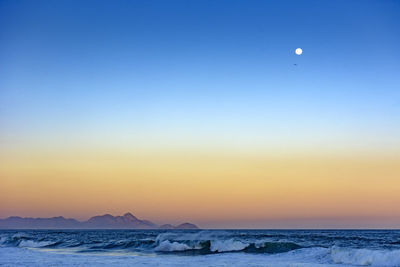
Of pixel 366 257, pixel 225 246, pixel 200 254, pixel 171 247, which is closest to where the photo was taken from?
pixel 366 257

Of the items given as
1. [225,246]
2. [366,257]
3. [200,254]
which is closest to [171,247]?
[200,254]

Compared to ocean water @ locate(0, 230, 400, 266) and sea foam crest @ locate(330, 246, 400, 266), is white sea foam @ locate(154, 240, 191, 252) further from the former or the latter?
sea foam crest @ locate(330, 246, 400, 266)

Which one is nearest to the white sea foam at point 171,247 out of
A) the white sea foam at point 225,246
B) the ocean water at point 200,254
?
the ocean water at point 200,254

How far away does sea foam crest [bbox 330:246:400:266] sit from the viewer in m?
21.3

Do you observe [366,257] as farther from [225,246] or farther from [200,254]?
[225,246]

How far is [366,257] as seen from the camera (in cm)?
2211

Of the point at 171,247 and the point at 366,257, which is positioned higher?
the point at 171,247

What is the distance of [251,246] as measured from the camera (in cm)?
3291

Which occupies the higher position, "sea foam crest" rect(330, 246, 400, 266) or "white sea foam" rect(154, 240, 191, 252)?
"white sea foam" rect(154, 240, 191, 252)

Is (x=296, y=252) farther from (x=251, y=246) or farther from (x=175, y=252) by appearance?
(x=175, y=252)

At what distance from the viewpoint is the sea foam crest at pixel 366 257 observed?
2129cm

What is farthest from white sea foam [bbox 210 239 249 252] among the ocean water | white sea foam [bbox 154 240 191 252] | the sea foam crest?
the sea foam crest

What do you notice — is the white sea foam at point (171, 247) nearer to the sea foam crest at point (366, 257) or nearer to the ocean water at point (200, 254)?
the ocean water at point (200, 254)

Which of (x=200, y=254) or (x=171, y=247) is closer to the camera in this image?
(x=200, y=254)
